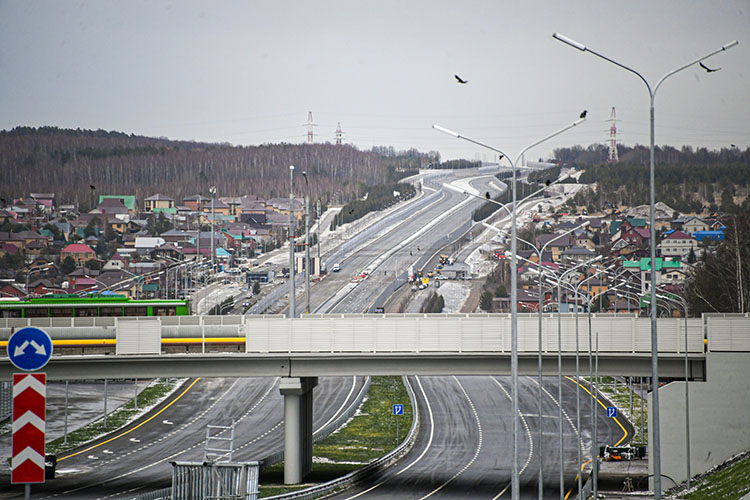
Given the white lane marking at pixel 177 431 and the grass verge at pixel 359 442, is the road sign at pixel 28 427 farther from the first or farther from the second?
the white lane marking at pixel 177 431

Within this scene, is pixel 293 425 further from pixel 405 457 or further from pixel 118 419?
pixel 118 419

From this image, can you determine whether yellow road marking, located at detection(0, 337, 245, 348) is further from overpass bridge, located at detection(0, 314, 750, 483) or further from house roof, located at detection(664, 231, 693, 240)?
house roof, located at detection(664, 231, 693, 240)

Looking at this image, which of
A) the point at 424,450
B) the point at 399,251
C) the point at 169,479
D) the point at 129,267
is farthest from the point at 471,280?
the point at 169,479

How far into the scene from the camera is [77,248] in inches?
7574

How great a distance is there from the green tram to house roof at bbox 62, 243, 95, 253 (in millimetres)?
130222

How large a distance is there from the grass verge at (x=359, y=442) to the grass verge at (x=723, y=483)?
55.6 feet

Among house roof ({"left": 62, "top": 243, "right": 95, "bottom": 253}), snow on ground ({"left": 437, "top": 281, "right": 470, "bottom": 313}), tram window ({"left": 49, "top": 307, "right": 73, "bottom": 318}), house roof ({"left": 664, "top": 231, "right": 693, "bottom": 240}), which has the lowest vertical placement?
tram window ({"left": 49, "top": 307, "right": 73, "bottom": 318})

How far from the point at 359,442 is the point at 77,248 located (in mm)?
141019

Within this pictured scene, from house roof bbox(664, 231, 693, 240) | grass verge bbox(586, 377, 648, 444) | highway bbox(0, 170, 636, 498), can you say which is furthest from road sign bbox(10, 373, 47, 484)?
house roof bbox(664, 231, 693, 240)

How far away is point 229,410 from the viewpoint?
253 ft

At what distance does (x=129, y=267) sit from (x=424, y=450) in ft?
420

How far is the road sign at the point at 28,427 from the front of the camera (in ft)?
42.2

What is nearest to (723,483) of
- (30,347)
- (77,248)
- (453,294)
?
(30,347)

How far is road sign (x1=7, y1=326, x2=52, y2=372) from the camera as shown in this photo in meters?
13.0
